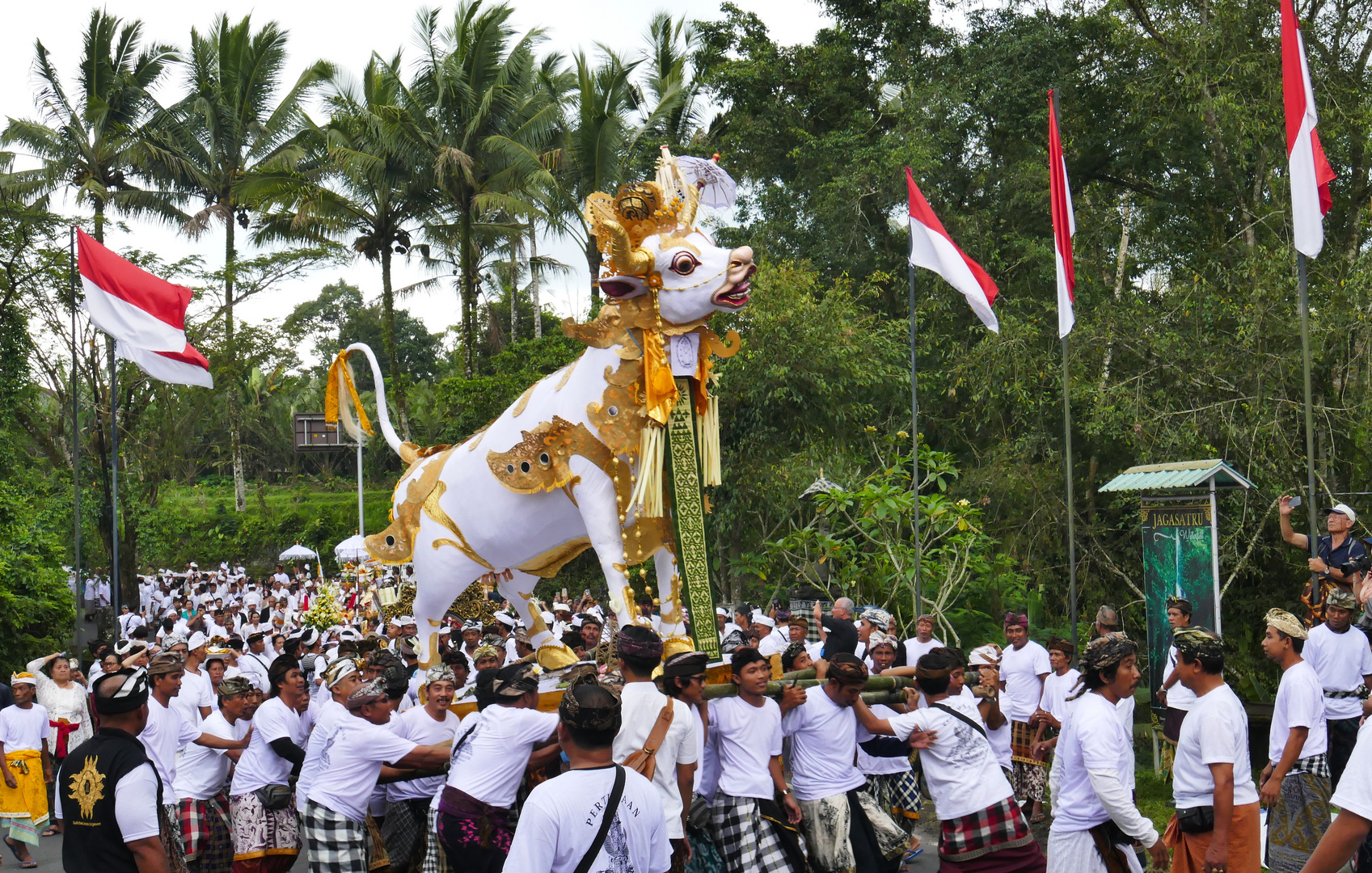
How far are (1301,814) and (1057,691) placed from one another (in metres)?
1.91

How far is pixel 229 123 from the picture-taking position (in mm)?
28984

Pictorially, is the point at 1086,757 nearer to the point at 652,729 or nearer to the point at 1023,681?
the point at 652,729

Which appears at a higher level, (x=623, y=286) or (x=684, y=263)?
(x=684, y=263)

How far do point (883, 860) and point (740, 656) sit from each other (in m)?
1.52

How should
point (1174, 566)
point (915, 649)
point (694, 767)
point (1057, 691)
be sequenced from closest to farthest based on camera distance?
point (694, 767) < point (1057, 691) < point (915, 649) < point (1174, 566)

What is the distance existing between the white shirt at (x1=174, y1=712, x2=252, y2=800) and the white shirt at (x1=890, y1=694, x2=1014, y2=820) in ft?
12.7

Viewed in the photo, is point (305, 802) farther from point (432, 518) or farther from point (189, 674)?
point (189, 674)

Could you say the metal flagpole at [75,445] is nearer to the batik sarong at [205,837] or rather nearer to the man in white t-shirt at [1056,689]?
the batik sarong at [205,837]

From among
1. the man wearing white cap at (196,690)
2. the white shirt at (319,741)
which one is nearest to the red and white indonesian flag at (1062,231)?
the white shirt at (319,741)

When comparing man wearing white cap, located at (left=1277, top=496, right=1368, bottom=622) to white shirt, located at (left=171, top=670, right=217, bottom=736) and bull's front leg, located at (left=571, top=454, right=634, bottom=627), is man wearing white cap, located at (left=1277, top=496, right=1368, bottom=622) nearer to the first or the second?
bull's front leg, located at (left=571, top=454, right=634, bottom=627)

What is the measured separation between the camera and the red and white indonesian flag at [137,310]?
11922mm

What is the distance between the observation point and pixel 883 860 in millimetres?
6379

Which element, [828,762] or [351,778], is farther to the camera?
[828,762]

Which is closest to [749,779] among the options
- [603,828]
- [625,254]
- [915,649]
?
[603,828]
